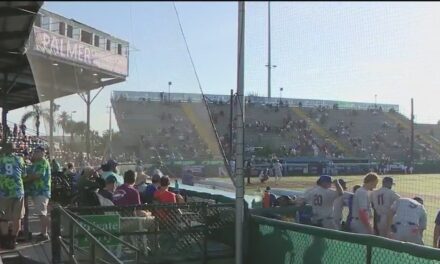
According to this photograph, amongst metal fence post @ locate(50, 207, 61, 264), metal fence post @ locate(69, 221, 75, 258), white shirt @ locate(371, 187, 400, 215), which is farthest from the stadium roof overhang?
white shirt @ locate(371, 187, 400, 215)

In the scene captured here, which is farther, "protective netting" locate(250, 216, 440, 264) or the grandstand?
the grandstand

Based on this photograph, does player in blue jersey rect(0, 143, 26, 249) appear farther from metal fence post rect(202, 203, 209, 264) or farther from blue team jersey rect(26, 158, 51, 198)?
metal fence post rect(202, 203, 209, 264)

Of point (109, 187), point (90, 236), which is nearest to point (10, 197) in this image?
point (109, 187)

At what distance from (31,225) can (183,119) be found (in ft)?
17.5

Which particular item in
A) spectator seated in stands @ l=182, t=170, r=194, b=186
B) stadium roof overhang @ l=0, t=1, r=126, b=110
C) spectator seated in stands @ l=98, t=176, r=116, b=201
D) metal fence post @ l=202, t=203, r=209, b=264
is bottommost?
metal fence post @ l=202, t=203, r=209, b=264

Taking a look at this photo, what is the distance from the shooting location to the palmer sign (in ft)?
44.5

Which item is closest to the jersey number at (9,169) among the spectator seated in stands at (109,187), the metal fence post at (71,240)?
the spectator seated in stands at (109,187)

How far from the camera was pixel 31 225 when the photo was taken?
33.4 feet

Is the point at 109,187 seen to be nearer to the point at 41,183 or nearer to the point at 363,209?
the point at 41,183

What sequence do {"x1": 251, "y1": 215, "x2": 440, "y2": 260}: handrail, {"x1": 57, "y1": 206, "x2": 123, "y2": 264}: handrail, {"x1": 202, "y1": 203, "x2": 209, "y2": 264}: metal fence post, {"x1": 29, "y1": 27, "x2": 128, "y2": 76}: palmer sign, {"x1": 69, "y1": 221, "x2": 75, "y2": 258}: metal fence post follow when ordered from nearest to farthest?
{"x1": 57, "y1": 206, "x2": 123, "y2": 264}: handrail → {"x1": 251, "y1": 215, "x2": 440, "y2": 260}: handrail → {"x1": 69, "y1": 221, "x2": 75, "y2": 258}: metal fence post → {"x1": 202, "y1": 203, "x2": 209, "y2": 264}: metal fence post → {"x1": 29, "y1": 27, "x2": 128, "y2": 76}: palmer sign

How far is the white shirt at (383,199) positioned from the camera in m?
7.13

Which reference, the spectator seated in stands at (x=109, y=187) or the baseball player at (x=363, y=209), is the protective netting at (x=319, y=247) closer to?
the baseball player at (x=363, y=209)

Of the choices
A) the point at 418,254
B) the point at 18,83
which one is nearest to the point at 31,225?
the point at 418,254

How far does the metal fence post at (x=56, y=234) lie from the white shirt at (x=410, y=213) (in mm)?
4076
